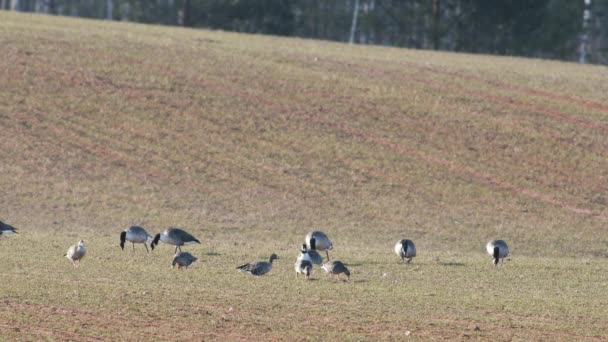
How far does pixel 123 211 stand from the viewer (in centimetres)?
3506

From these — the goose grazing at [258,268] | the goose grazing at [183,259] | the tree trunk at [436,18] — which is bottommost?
the goose grazing at [258,268]

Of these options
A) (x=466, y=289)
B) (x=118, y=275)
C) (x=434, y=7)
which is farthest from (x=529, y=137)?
(x=434, y=7)

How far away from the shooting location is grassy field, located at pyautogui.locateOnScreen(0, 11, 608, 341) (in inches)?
771

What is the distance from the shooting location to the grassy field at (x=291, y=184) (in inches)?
771

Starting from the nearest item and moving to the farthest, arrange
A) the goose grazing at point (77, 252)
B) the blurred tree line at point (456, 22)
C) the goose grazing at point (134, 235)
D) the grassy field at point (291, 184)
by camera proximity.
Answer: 1. the grassy field at point (291, 184)
2. the goose grazing at point (77, 252)
3. the goose grazing at point (134, 235)
4. the blurred tree line at point (456, 22)

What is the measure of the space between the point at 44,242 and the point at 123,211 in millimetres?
7453

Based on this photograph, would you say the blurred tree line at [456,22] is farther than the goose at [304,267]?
Yes

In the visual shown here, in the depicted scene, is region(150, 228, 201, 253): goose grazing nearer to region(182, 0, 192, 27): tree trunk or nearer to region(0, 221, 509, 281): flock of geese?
region(0, 221, 509, 281): flock of geese

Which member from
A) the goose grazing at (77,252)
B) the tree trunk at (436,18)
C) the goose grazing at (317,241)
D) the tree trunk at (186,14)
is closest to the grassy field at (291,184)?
the goose grazing at (77,252)

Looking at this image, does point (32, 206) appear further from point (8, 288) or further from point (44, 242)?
point (8, 288)

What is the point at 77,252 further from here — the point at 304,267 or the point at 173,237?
the point at 304,267

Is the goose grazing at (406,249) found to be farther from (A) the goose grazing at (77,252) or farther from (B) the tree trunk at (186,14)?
(B) the tree trunk at (186,14)

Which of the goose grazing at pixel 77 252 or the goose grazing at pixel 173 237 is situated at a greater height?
the goose grazing at pixel 173 237

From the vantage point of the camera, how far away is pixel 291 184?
39.3m
